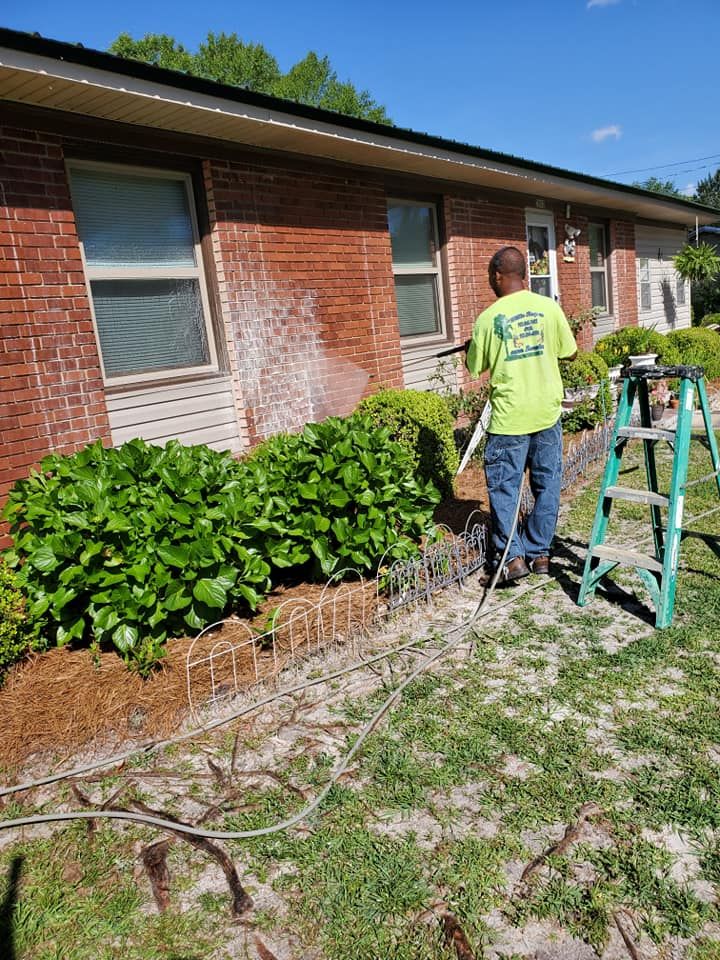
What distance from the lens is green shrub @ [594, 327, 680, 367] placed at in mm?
11766

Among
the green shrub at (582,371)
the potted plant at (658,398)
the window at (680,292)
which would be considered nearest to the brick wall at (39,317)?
the green shrub at (582,371)

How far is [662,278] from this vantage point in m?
17.6

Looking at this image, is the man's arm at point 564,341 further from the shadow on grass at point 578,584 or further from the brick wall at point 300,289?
the brick wall at point 300,289

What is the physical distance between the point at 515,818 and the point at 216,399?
4.45 metres

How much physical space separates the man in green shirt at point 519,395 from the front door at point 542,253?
7.09m

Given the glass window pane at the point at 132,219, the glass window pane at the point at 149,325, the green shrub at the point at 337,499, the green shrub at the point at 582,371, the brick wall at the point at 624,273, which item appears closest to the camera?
the green shrub at the point at 337,499

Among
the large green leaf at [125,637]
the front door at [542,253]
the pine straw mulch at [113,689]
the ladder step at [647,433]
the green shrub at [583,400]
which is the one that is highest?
the front door at [542,253]

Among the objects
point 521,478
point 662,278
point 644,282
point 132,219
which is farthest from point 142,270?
point 662,278

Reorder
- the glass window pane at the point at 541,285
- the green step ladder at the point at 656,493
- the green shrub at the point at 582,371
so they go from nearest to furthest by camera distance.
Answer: the green step ladder at the point at 656,493 → the green shrub at the point at 582,371 → the glass window pane at the point at 541,285

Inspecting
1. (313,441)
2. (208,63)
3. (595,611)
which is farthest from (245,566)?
(208,63)

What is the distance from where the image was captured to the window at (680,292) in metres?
18.5

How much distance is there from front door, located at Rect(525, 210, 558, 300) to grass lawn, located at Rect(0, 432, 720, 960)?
8.58 m

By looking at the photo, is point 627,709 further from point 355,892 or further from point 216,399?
point 216,399

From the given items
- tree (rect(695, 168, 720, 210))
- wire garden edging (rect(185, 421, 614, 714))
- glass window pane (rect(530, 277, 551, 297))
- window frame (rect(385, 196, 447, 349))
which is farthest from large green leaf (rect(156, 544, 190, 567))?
tree (rect(695, 168, 720, 210))
